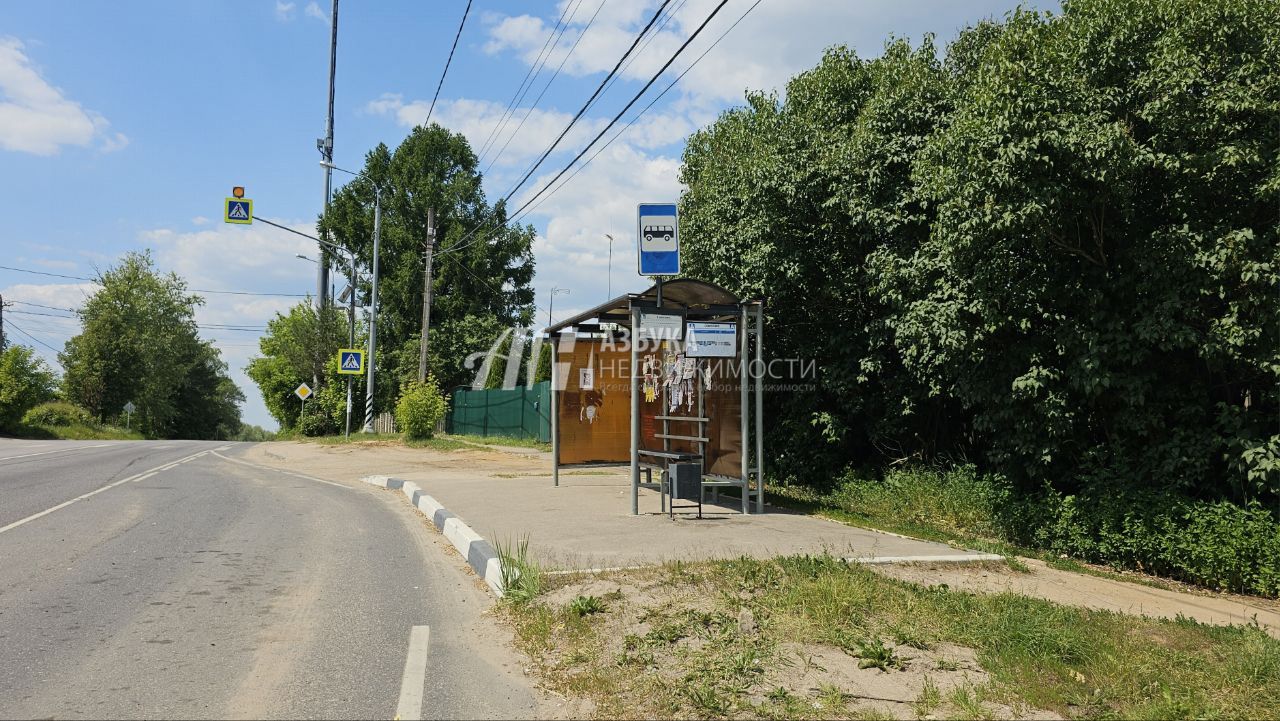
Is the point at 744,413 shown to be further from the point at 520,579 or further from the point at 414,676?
the point at 414,676

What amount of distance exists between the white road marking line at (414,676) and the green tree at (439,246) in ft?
114

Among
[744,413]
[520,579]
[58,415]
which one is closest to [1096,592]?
[744,413]

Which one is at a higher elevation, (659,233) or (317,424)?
(659,233)

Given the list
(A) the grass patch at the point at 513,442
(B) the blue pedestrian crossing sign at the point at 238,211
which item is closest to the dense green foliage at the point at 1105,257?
(A) the grass patch at the point at 513,442

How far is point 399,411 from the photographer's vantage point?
28.7 m

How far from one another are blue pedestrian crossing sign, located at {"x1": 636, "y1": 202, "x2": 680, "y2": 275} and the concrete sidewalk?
317cm

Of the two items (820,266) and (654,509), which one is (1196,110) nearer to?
(820,266)

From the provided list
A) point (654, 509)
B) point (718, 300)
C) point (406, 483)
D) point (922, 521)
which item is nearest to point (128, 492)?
point (406, 483)

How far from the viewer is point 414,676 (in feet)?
14.9

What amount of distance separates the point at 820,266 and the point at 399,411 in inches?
792

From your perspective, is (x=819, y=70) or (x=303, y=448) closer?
(x=819, y=70)

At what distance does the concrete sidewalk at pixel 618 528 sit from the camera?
295 inches

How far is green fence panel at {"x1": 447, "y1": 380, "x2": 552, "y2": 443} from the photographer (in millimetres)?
27109

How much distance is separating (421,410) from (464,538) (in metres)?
20.4
